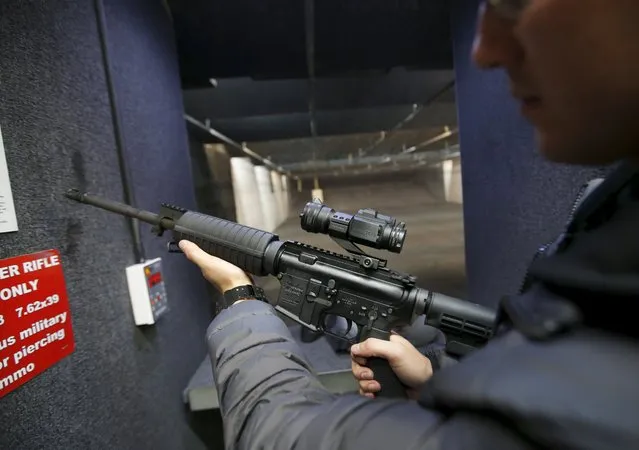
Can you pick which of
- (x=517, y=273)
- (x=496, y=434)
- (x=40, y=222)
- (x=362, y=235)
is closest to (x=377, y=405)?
(x=496, y=434)

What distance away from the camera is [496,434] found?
0.23 metres

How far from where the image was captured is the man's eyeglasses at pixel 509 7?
273 millimetres

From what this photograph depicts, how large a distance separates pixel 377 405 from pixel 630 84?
1.00ft

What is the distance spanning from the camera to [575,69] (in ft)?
0.83

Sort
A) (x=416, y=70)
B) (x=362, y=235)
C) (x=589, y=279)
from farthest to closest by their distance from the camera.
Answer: (x=416, y=70)
(x=362, y=235)
(x=589, y=279)

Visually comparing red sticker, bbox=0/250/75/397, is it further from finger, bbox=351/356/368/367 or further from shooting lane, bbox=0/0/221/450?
finger, bbox=351/356/368/367

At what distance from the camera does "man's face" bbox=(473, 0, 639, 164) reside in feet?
0.77

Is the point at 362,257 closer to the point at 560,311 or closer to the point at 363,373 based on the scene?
the point at 363,373

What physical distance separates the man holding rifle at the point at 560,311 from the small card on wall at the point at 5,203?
0.48 metres

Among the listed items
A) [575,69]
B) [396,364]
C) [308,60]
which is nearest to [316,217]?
[396,364]

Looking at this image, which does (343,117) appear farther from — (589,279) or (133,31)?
(589,279)

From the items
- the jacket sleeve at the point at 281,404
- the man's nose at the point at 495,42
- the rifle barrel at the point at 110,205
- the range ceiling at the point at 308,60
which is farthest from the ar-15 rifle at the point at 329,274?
the range ceiling at the point at 308,60

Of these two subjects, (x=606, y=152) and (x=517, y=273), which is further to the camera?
(x=517, y=273)

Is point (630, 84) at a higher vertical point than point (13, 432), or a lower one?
higher
